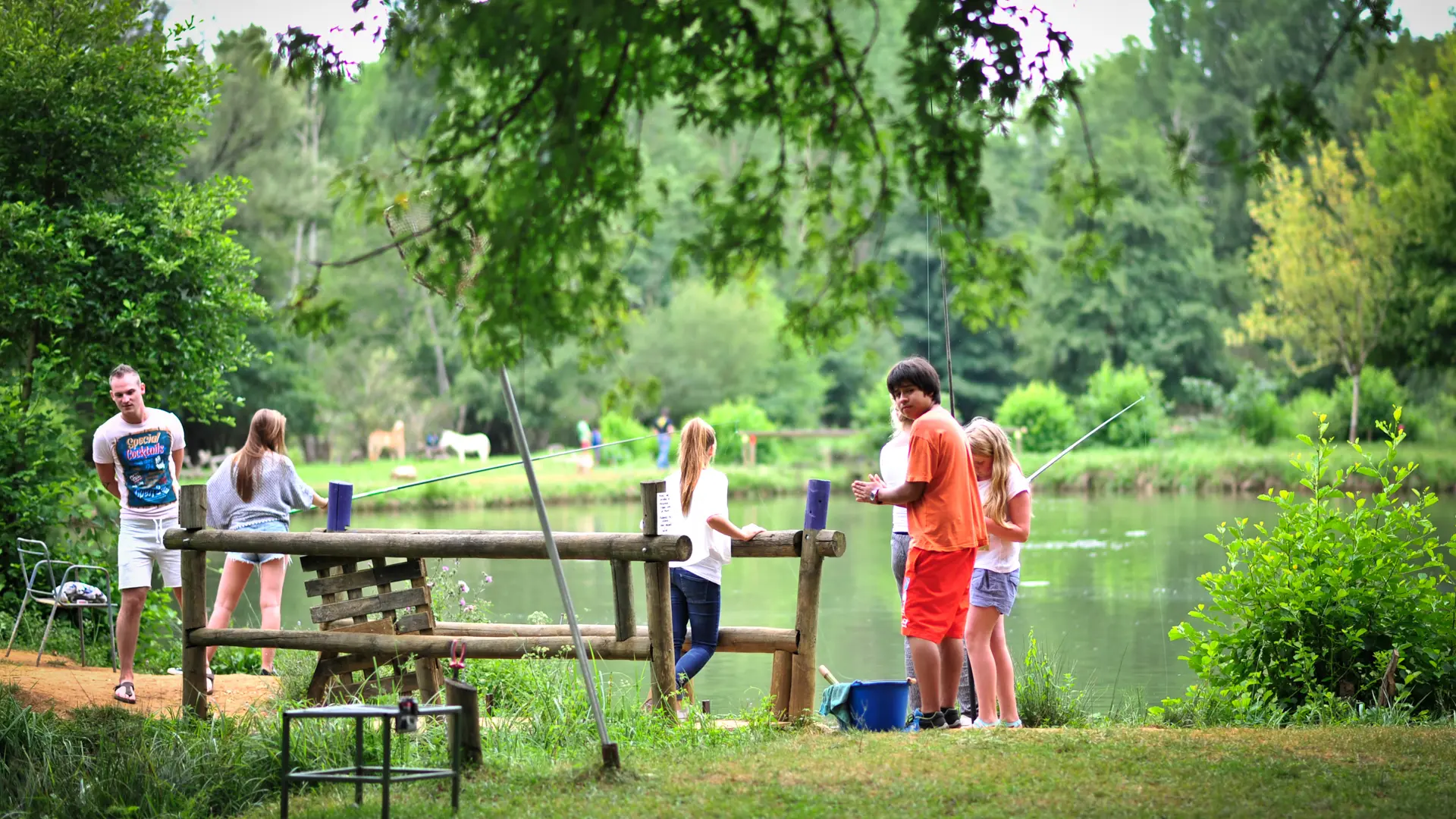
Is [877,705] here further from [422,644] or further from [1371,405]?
[1371,405]

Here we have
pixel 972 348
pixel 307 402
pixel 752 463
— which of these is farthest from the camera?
pixel 972 348

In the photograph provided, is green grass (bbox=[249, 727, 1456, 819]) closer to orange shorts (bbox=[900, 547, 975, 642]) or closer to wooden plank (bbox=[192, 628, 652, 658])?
orange shorts (bbox=[900, 547, 975, 642])

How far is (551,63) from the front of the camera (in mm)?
4246

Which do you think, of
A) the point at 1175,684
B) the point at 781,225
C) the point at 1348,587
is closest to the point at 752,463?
the point at 1175,684

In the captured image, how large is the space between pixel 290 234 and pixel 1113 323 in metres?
24.9

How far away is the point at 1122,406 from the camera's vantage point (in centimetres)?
3375

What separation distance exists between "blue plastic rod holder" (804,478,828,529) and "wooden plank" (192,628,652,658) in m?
0.81

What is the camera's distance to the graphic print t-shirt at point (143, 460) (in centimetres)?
697

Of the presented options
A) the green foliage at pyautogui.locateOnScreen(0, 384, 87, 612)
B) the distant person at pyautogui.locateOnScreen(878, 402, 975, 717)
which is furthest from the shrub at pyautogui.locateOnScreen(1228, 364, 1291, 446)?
the green foliage at pyautogui.locateOnScreen(0, 384, 87, 612)

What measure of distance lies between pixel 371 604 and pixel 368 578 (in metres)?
0.12

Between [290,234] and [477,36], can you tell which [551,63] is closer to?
[477,36]

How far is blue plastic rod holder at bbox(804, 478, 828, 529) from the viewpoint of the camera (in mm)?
6035

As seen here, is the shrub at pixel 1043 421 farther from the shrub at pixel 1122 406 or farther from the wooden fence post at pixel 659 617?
the wooden fence post at pixel 659 617

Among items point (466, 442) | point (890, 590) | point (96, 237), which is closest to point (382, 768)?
point (96, 237)
